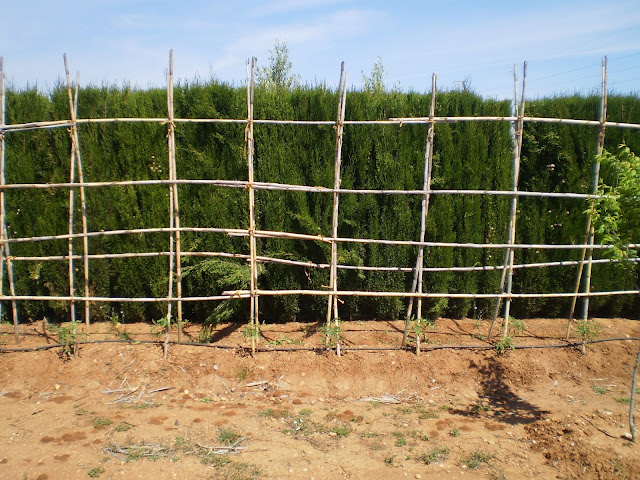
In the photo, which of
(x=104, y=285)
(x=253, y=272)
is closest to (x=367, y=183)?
(x=253, y=272)

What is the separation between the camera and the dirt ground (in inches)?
156

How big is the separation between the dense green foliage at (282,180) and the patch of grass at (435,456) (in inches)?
86.2

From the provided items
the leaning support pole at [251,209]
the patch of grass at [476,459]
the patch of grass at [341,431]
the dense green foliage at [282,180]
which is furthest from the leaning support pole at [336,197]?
the patch of grass at [476,459]

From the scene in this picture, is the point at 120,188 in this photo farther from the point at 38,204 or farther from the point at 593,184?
the point at 593,184

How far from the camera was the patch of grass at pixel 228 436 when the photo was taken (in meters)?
4.31

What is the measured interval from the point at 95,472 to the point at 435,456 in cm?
270

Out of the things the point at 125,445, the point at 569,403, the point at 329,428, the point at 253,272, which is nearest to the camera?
the point at 125,445

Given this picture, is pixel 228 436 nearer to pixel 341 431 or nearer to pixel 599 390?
pixel 341 431

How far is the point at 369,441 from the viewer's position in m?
4.38

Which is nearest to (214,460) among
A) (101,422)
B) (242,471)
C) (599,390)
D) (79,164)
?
(242,471)

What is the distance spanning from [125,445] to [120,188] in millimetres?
3162

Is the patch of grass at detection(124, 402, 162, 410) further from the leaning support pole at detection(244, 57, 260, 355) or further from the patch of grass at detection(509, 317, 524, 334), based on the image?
the patch of grass at detection(509, 317, 524, 334)

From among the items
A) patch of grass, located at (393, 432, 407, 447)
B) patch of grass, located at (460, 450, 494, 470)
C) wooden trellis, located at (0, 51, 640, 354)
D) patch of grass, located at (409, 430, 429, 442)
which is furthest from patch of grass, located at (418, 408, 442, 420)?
wooden trellis, located at (0, 51, 640, 354)

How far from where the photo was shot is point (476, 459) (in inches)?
159
